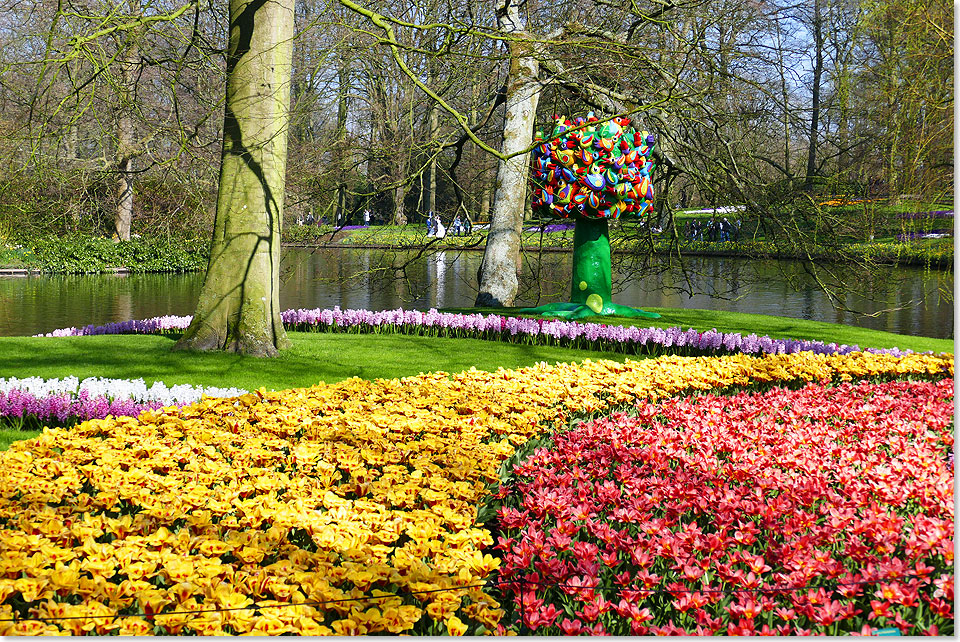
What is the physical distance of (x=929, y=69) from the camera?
672 centimetres

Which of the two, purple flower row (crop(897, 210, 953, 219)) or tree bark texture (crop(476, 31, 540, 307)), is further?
tree bark texture (crop(476, 31, 540, 307))

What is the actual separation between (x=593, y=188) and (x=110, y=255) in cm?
1842

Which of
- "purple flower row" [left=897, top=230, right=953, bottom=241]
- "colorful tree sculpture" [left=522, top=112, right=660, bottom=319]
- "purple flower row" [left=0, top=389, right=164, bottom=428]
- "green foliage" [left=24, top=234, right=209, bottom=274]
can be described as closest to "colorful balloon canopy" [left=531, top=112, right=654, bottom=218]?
"colorful tree sculpture" [left=522, top=112, right=660, bottom=319]

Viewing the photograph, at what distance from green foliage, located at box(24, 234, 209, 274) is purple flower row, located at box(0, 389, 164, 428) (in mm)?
17441

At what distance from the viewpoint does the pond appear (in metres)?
12.9

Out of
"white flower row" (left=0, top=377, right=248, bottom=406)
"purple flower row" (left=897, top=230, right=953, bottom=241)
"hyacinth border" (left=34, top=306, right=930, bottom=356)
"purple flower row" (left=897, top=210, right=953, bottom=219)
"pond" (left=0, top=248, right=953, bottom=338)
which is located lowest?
"white flower row" (left=0, top=377, right=248, bottom=406)

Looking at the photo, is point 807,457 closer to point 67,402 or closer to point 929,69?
point 67,402

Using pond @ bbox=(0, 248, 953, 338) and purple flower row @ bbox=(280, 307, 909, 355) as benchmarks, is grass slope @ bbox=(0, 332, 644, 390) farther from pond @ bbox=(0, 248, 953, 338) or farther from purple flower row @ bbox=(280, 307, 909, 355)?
pond @ bbox=(0, 248, 953, 338)

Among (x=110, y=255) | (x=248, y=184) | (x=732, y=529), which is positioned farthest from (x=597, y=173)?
(x=110, y=255)

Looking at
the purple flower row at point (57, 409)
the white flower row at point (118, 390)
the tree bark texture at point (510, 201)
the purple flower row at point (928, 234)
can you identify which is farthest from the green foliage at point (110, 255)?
the purple flower row at point (57, 409)

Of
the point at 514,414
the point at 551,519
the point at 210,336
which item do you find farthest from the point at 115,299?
the point at 551,519

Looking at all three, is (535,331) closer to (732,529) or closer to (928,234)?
(928,234)

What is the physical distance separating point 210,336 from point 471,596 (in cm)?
554

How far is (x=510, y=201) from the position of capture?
1233 cm
